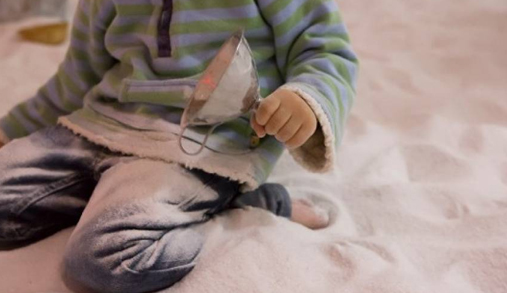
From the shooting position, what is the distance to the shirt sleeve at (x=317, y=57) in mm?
652

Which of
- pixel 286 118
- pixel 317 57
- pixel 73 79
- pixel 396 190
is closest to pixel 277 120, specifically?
pixel 286 118

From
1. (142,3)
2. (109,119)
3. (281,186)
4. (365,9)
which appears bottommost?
(365,9)

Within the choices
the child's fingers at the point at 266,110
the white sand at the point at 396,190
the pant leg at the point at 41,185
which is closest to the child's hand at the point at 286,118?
the child's fingers at the point at 266,110

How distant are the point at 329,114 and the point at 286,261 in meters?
0.15

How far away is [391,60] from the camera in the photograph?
1116 mm

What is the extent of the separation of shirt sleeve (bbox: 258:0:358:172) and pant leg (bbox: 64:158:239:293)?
4.8 inches

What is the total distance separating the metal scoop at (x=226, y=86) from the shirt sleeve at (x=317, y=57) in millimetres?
88

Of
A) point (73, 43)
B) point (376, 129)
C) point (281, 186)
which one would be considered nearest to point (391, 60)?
point (376, 129)

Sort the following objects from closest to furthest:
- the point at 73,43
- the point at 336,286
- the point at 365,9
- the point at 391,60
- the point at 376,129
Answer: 1. the point at 336,286
2. the point at 73,43
3. the point at 376,129
4. the point at 391,60
5. the point at 365,9

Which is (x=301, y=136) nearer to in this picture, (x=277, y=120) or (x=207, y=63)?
(x=277, y=120)

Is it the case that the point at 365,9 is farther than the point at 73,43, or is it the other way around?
the point at 365,9

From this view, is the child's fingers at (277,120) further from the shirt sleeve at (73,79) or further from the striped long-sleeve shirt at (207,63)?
the shirt sleeve at (73,79)

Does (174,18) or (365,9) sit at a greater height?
(174,18)

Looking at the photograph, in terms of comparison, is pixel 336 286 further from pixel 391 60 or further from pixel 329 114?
pixel 391 60
